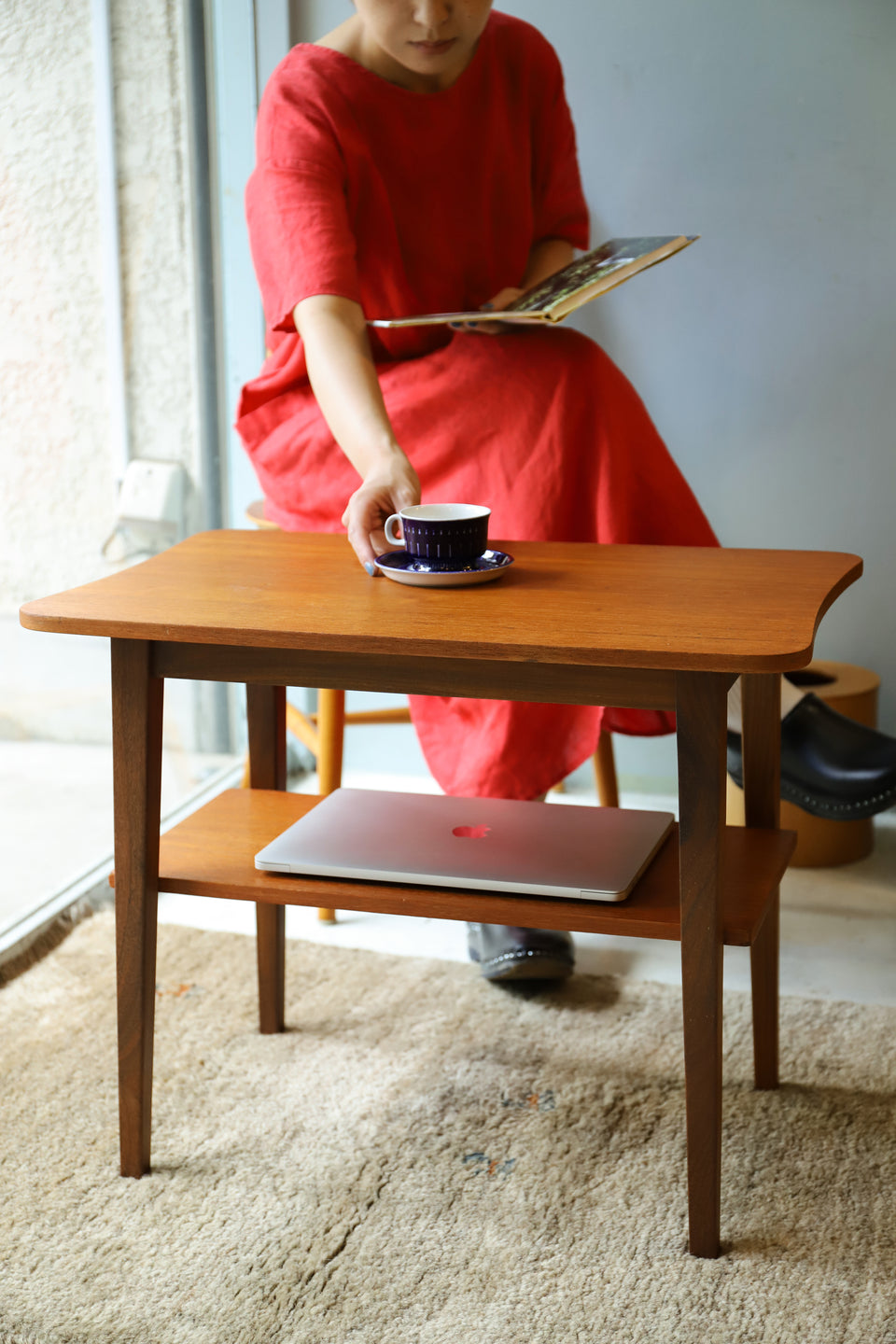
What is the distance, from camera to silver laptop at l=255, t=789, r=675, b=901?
38.0 inches

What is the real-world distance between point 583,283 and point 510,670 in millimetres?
463

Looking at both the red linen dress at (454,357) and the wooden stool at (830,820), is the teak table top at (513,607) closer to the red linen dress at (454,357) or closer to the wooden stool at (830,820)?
the red linen dress at (454,357)

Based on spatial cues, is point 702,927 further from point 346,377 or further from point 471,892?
point 346,377

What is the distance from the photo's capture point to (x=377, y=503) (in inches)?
43.3

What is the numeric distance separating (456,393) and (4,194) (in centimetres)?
56

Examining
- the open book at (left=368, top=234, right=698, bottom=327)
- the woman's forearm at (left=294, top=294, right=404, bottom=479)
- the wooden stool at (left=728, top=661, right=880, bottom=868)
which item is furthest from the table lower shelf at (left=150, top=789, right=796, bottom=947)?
the wooden stool at (left=728, top=661, right=880, bottom=868)

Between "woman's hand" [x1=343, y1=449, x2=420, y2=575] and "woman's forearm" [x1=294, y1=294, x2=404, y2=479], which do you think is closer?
"woman's hand" [x1=343, y1=449, x2=420, y2=575]

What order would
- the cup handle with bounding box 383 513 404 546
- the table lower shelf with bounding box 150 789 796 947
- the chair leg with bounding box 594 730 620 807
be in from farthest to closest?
the chair leg with bounding box 594 730 620 807
the cup handle with bounding box 383 513 404 546
the table lower shelf with bounding box 150 789 796 947

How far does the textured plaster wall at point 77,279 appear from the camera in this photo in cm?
145

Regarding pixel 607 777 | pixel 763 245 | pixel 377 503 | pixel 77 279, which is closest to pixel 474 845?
pixel 377 503

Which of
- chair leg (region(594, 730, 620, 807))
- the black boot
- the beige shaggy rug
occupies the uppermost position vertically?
chair leg (region(594, 730, 620, 807))

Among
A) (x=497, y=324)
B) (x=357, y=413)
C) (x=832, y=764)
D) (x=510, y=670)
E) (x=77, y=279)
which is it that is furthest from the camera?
(x=77, y=279)

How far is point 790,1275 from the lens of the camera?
0.95 m

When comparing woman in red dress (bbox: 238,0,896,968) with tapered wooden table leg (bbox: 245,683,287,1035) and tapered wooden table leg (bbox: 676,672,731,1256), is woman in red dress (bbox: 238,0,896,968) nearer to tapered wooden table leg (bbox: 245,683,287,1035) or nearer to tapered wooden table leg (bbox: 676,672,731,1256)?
tapered wooden table leg (bbox: 245,683,287,1035)
